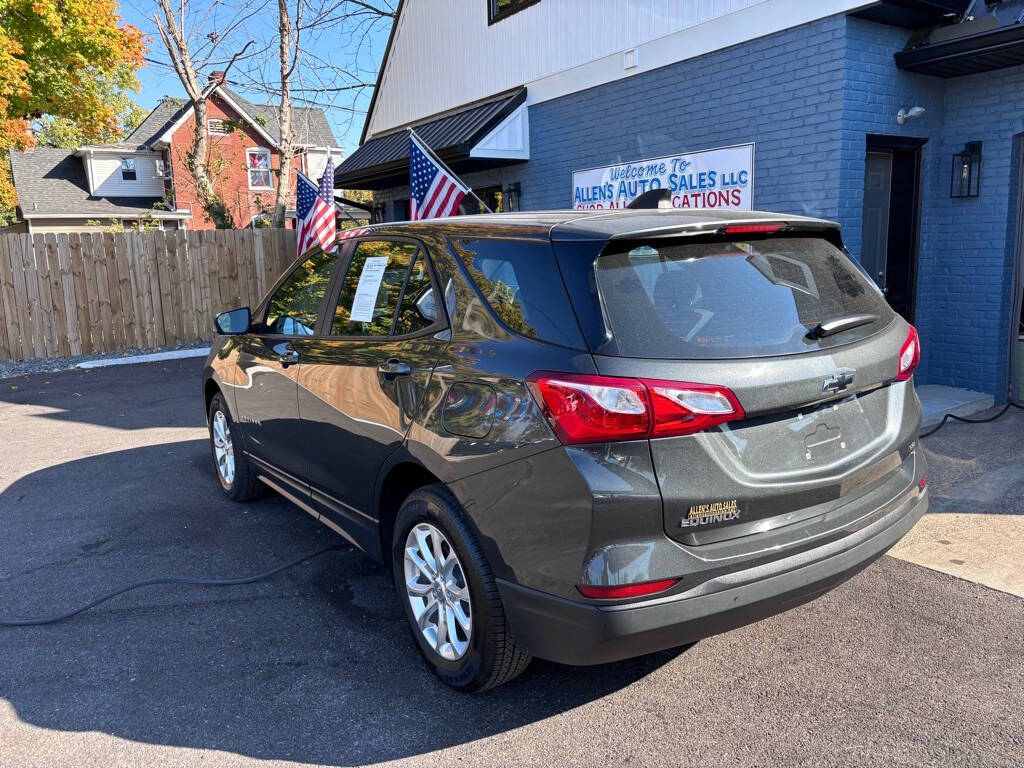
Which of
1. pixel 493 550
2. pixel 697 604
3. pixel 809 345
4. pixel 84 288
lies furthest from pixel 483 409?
pixel 84 288

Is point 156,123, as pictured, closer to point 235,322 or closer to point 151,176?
point 151,176

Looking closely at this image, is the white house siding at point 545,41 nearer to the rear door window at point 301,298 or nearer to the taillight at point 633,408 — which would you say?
the rear door window at point 301,298

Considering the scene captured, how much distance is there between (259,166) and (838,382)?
3616 cm

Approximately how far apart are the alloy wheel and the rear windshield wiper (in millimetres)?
1538

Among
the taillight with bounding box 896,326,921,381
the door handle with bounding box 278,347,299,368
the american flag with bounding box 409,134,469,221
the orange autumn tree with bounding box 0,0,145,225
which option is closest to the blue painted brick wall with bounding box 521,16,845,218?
the american flag with bounding box 409,134,469,221

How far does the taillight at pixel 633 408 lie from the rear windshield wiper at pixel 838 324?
526 millimetres

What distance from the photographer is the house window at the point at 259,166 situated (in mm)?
34875

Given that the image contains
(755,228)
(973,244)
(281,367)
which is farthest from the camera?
(973,244)

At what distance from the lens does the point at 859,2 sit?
22.2ft

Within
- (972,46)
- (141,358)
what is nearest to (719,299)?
(972,46)

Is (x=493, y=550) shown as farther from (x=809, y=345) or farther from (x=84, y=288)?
(x=84, y=288)

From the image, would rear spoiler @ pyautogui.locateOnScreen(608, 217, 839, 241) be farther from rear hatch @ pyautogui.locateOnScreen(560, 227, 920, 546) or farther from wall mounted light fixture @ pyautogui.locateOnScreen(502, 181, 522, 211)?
wall mounted light fixture @ pyautogui.locateOnScreen(502, 181, 522, 211)

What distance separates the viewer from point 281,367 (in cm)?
441

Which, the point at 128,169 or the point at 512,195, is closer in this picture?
the point at 512,195
